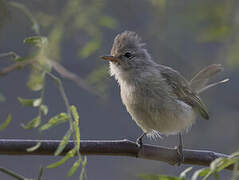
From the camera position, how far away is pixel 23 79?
6137 millimetres

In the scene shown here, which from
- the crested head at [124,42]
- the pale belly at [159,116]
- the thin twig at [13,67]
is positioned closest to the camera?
the thin twig at [13,67]

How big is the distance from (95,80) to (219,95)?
7.81 ft

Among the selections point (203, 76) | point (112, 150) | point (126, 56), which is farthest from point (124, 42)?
point (112, 150)

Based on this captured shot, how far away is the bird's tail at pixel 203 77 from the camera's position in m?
4.17

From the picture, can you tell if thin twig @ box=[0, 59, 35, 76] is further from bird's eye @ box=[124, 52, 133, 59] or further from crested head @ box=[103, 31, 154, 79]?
bird's eye @ box=[124, 52, 133, 59]

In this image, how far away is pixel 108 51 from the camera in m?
5.14

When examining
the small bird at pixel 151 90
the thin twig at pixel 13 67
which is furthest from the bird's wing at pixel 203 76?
the thin twig at pixel 13 67

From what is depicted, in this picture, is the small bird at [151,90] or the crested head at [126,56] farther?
the crested head at [126,56]

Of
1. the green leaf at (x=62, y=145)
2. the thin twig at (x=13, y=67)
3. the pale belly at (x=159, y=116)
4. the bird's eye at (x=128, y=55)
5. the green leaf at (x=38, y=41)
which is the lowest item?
the green leaf at (x=62, y=145)

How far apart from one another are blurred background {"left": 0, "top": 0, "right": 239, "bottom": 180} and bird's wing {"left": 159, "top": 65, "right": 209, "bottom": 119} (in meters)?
0.25

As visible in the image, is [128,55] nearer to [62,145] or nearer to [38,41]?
[38,41]

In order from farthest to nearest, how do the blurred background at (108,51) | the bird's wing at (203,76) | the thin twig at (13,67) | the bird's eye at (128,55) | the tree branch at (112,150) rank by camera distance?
1. the bird's wing at (203,76)
2. the bird's eye at (128,55)
3. the blurred background at (108,51)
4. the tree branch at (112,150)
5. the thin twig at (13,67)

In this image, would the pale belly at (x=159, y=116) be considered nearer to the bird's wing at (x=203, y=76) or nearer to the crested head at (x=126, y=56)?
the crested head at (x=126, y=56)

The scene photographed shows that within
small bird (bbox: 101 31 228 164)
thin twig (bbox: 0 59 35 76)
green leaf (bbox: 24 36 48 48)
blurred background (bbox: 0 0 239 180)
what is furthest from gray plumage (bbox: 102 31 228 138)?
thin twig (bbox: 0 59 35 76)
